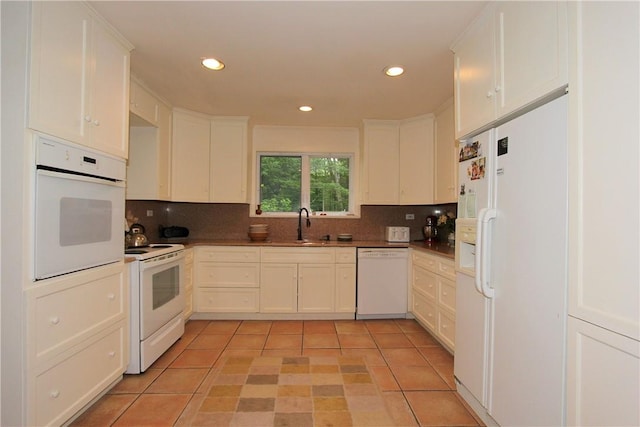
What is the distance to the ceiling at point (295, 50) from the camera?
1.76 m

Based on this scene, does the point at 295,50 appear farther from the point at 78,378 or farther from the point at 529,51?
the point at 78,378

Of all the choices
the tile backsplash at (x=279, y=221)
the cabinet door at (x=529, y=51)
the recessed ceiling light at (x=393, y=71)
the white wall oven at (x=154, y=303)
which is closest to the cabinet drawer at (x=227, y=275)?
the white wall oven at (x=154, y=303)

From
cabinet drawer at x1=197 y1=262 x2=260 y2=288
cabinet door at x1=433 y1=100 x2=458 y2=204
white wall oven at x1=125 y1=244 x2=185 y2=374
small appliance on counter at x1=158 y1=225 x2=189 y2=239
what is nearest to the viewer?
white wall oven at x1=125 y1=244 x2=185 y2=374

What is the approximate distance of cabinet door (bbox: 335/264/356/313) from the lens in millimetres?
3545

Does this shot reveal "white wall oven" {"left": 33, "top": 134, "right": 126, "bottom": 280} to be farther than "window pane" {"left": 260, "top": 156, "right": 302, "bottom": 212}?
No

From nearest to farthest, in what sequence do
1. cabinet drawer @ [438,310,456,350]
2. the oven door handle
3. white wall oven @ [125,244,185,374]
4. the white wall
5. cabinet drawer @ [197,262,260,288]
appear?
the white wall < the oven door handle < white wall oven @ [125,244,185,374] < cabinet drawer @ [438,310,456,350] < cabinet drawer @ [197,262,260,288]

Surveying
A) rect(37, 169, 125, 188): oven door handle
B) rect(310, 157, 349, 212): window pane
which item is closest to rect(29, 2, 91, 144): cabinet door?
rect(37, 169, 125, 188): oven door handle

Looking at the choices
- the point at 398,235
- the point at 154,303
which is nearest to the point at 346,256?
the point at 398,235

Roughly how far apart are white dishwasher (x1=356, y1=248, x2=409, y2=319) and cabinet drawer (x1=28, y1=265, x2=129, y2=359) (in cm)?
236

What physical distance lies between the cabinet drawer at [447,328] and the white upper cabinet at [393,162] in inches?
56.8

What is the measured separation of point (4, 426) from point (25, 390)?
0.58 ft

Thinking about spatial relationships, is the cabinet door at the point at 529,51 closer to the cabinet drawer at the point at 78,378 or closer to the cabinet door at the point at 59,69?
the cabinet door at the point at 59,69

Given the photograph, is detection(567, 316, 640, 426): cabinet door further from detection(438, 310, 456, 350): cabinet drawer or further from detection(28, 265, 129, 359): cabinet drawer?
detection(28, 265, 129, 359): cabinet drawer

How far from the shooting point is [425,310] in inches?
123
